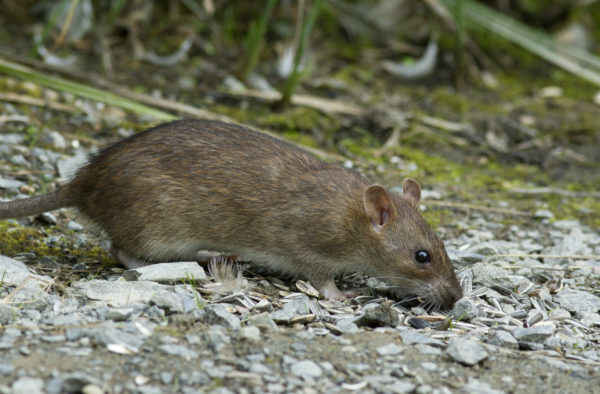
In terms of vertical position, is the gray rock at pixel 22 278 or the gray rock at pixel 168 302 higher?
the gray rock at pixel 168 302

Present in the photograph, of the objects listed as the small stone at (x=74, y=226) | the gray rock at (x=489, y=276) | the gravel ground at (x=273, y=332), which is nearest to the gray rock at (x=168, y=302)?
the gravel ground at (x=273, y=332)

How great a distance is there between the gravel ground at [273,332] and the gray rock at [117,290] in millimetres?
12

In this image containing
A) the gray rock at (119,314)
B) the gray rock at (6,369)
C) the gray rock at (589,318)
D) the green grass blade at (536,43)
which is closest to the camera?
the gray rock at (6,369)

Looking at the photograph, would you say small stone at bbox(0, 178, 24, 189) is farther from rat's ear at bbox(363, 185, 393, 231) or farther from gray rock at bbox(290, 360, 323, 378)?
gray rock at bbox(290, 360, 323, 378)

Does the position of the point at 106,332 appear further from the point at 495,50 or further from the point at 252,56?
the point at 495,50

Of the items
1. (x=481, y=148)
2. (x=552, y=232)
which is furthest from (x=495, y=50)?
(x=552, y=232)

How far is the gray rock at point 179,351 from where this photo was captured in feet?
12.7

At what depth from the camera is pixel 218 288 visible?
16.6ft

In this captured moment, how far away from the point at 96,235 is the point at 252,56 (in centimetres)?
395

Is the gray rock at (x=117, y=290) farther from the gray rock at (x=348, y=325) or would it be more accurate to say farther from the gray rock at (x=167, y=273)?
the gray rock at (x=348, y=325)

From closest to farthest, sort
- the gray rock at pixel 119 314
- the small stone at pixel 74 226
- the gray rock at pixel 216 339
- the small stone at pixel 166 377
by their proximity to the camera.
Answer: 1. the small stone at pixel 166 377
2. the gray rock at pixel 216 339
3. the gray rock at pixel 119 314
4. the small stone at pixel 74 226

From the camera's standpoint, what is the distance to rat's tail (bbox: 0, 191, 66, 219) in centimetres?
543

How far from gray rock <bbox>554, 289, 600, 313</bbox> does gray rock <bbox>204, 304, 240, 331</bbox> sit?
2.57 metres

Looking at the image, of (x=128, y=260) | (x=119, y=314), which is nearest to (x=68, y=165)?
(x=128, y=260)
